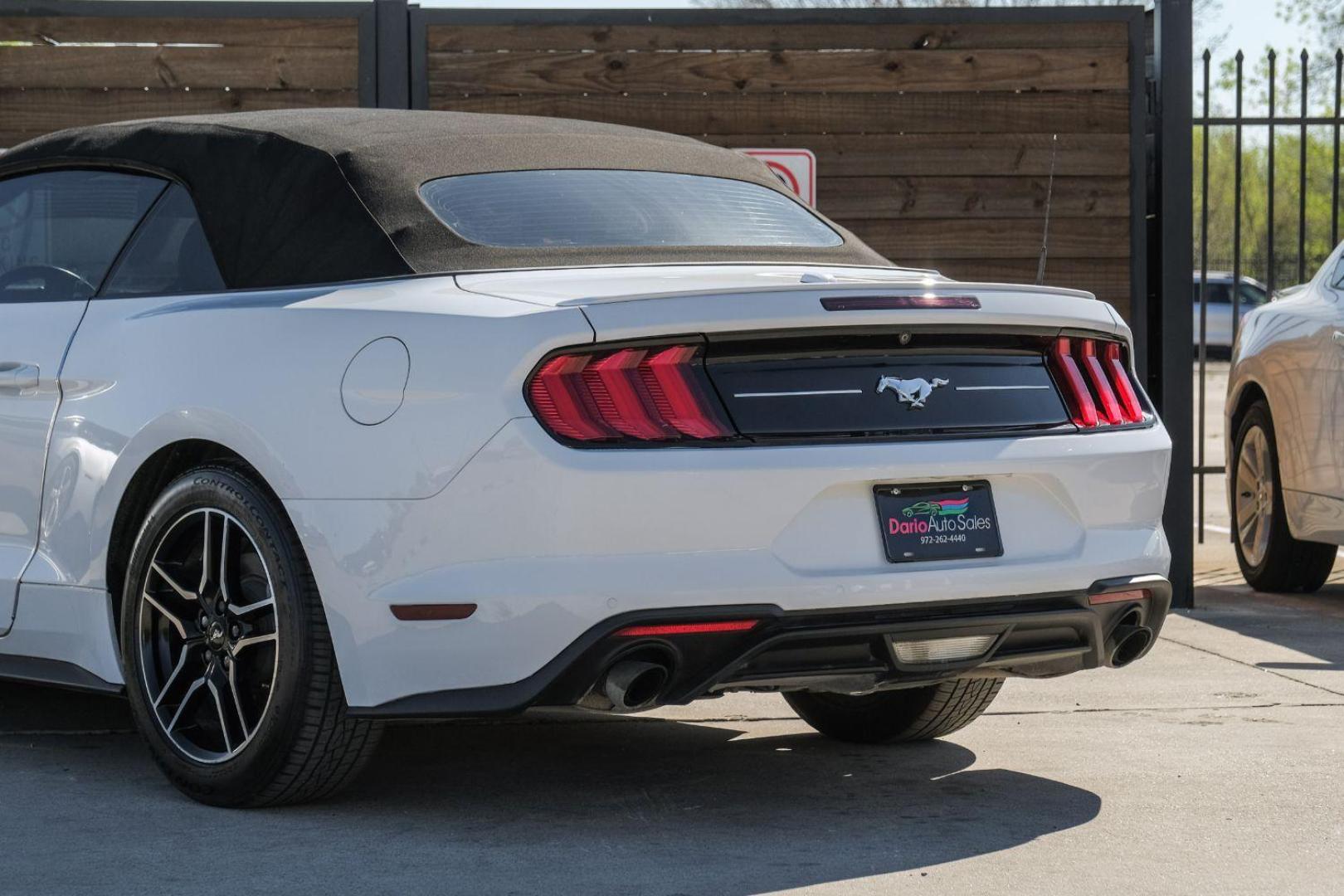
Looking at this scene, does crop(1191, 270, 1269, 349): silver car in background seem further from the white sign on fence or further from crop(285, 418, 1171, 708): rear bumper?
crop(285, 418, 1171, 708): rear bumper

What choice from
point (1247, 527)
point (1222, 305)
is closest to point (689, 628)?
point (1247, 527)

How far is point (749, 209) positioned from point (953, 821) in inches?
68.1

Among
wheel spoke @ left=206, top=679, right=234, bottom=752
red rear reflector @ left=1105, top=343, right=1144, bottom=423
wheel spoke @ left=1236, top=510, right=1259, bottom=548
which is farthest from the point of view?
wheel spoke @ left=1236, top=510, right=1259, bottom=548

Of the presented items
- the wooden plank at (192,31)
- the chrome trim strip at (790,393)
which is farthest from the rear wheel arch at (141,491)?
the wooden plank at (192,31)

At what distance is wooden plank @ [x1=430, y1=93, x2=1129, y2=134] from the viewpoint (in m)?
8.63

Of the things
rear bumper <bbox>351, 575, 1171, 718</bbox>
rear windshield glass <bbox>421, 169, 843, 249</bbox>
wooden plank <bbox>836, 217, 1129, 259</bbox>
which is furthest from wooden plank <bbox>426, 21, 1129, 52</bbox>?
rear bumper <bbox>351, 575, 1171, 718</bbox>

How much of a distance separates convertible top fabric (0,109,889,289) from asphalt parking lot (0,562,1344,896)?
4.03 ft

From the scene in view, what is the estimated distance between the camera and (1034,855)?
163 inches

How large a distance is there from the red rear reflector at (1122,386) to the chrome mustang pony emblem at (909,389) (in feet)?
2.10

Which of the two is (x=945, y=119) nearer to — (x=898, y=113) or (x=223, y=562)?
(x=898, y=113)

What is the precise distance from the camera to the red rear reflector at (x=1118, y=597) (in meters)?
4.42

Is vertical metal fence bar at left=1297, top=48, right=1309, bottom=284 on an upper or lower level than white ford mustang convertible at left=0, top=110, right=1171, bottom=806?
upper

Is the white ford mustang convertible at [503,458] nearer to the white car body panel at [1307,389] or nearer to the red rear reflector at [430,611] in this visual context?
the red rear reflector at [430,611]

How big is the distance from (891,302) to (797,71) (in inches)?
182
